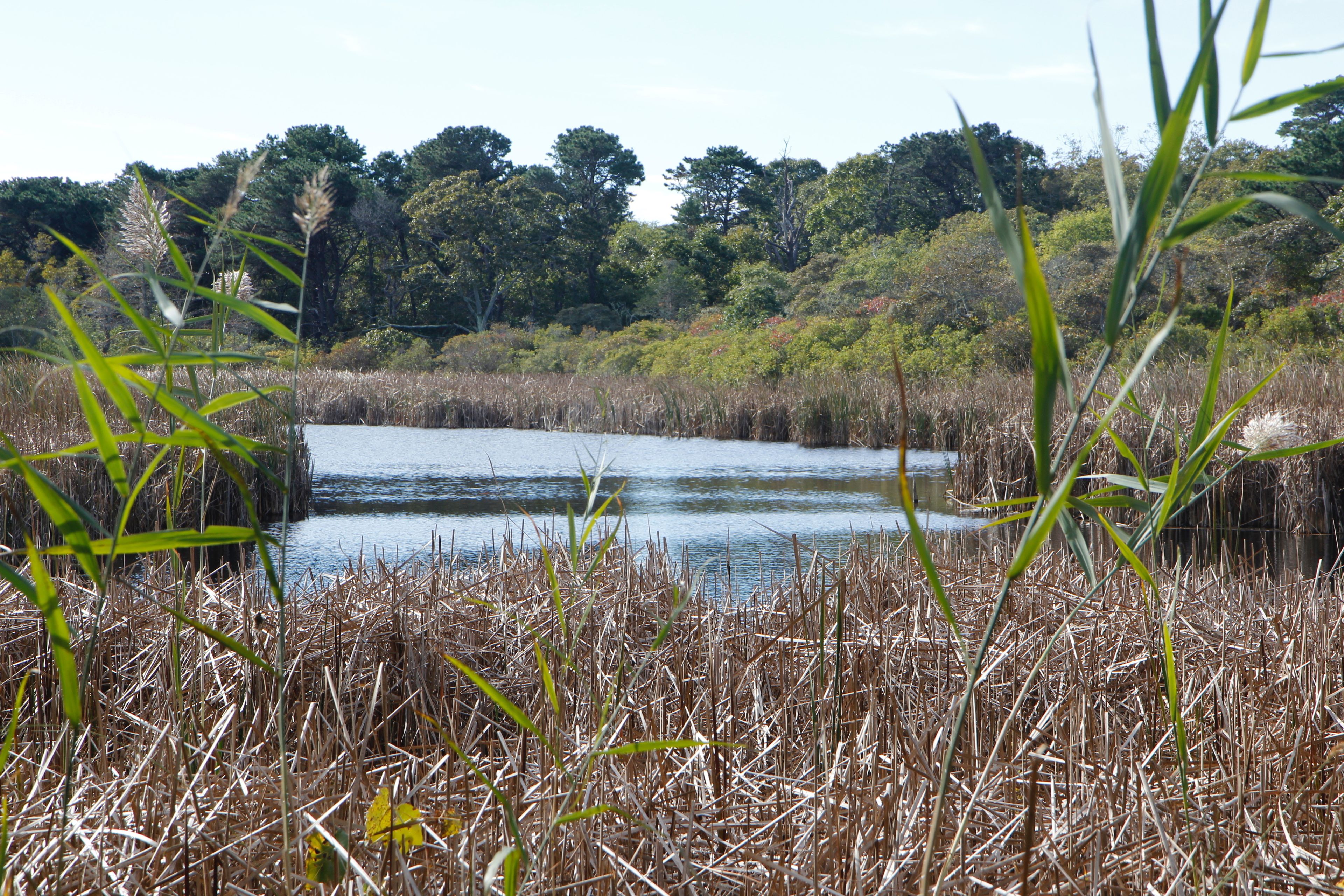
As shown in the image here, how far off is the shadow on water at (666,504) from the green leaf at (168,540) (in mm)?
2258

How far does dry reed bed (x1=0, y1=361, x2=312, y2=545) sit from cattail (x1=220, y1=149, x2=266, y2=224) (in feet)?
16.3

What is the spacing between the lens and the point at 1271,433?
488 cm

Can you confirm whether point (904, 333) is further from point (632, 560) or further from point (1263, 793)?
point (1263, 793)

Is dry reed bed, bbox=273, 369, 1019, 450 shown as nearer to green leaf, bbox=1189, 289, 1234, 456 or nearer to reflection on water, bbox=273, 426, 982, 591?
reflection on water, bbox=273, 426, 982, 591

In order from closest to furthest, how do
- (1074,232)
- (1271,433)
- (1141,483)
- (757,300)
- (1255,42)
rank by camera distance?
(1255,42)
(1141,483)
(1271,433)
(1074,232)
(757,300)

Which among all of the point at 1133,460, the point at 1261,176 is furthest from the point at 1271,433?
the point at 1261,176

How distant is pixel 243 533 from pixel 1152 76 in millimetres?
1093

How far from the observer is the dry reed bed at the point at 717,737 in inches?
64.1

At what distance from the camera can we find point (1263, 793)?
Answer: 1.83 meters

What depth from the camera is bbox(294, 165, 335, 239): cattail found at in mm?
1221

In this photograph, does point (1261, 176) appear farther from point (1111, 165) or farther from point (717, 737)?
point (717, 737)

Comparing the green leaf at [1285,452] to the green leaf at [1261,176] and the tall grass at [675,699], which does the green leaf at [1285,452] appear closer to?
the tall grass at [675,699]

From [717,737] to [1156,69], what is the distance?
5.81 ft

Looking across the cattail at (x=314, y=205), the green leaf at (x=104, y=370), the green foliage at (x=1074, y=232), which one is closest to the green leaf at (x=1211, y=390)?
the cattail at (x=314, y=205)
